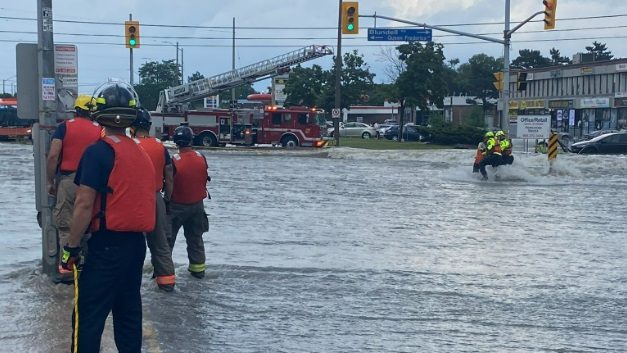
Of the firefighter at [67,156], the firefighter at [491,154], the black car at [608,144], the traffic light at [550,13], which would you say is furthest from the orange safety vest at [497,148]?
the firefighter at [67,156]

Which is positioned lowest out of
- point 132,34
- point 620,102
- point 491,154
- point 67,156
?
point 491,154

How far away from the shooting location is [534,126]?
3597 centimetres

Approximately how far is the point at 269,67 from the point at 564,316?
49265mm

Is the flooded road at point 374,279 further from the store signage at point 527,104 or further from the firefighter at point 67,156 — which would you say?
the store signage at point 527,104

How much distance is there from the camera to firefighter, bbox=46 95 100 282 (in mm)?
8352

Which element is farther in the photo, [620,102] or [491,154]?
[620,102]

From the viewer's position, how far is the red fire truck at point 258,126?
47.9 meters

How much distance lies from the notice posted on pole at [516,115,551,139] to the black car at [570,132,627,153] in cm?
696

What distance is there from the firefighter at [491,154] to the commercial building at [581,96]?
160 ft

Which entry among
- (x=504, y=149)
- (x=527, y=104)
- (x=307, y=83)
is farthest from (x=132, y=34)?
(x=527, y=104)

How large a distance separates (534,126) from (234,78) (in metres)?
25.9

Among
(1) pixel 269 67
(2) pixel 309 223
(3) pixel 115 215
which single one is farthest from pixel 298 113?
(3) pixel 115 215

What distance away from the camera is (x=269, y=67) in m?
57.0

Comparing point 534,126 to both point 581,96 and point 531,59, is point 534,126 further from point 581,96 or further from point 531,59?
point 531,59
